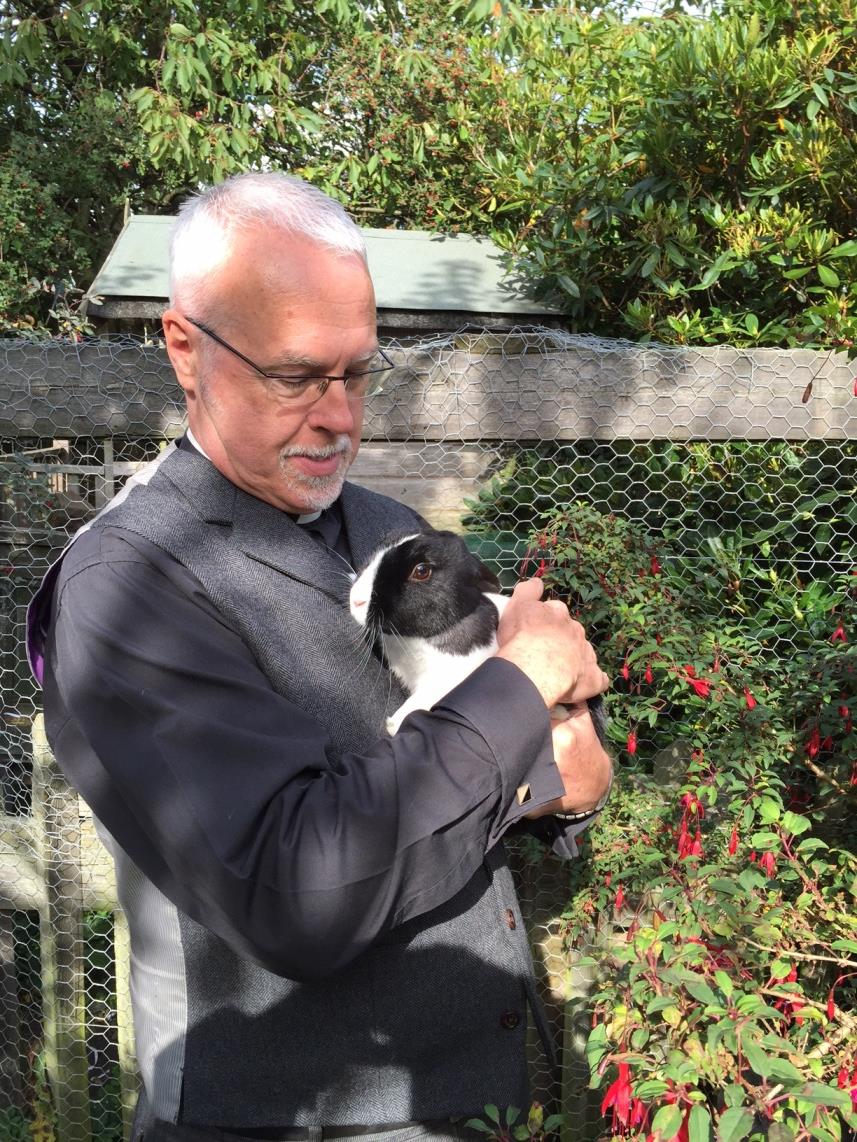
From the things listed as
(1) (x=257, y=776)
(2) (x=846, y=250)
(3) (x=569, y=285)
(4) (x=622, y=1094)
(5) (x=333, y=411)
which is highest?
(5) (x=333, y=411)

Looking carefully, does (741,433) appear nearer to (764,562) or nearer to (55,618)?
(764,562)

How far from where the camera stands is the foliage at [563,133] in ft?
11.3

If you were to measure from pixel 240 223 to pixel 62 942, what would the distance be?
2101 millimetres

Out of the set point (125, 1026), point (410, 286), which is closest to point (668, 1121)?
point (125, 1026)

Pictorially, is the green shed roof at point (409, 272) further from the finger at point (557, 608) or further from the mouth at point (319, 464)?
the finger at point (557, 608)

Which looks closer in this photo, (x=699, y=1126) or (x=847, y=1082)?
(x=699, y=1126)

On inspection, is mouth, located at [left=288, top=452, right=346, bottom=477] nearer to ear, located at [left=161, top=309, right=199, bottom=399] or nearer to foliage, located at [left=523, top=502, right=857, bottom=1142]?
ear, located at [left=161, top=309, right=199, bottom=399]

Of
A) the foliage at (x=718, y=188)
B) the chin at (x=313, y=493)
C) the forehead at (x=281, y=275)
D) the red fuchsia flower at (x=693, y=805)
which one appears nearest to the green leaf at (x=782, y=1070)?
the chin at (x=313, y=493)

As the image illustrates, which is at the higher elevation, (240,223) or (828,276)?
(240,223)

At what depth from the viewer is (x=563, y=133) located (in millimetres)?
4676

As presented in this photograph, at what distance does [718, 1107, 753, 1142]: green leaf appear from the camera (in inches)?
45.9

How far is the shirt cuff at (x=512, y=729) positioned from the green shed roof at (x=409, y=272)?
14.5 ft

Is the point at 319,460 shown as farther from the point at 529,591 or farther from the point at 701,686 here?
the point at 701,686

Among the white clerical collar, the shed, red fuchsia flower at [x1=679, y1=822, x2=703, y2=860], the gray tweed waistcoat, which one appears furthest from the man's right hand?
the shed
